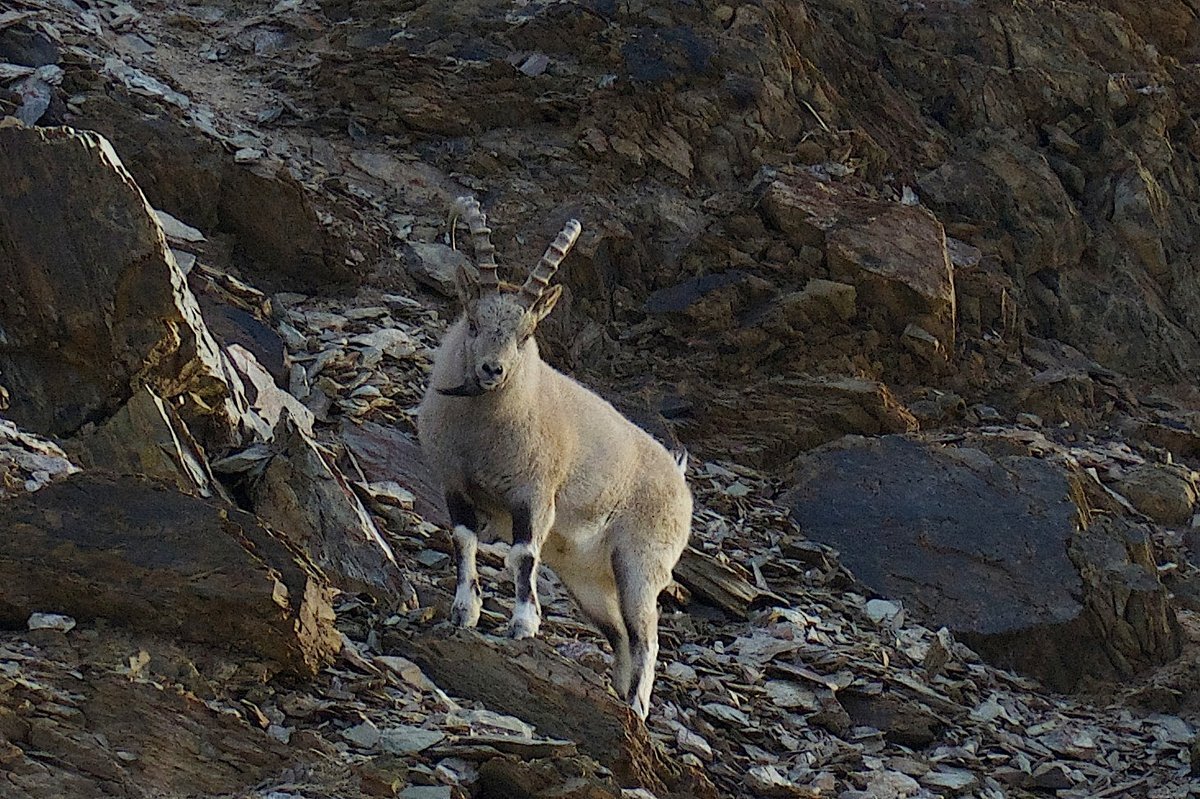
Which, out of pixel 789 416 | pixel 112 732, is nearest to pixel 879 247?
pixel 789 416

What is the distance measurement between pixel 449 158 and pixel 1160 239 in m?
11.1

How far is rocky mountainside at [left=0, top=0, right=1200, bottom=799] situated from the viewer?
6664mm

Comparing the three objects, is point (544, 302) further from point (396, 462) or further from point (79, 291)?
point (396, 462)

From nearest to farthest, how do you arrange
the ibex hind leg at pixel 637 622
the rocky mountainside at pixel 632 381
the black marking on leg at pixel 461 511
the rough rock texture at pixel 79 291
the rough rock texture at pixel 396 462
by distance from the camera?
the rocky mountainside at pixel 632 381, the black marking on leg at pixel 461 511, the rough rock texture at pixel 79 291, the ibex hind leg at pixel 637 622, the rough rock texture at pixel 396 462

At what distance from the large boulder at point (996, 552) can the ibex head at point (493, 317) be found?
628 centimetres

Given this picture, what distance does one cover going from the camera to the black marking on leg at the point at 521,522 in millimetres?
8242

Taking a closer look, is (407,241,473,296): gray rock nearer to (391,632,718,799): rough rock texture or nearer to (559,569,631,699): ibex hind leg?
(559,569,631,699): ibex hind leg

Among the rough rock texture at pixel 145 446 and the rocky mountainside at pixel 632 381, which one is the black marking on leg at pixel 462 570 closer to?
the rocky mountainside at pixel 632 381

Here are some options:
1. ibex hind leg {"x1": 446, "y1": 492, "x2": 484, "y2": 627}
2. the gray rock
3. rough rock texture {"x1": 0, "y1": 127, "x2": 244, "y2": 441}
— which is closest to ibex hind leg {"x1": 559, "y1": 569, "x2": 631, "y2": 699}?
ibex hind leg {"x1": 446, "y1": 492, "x2": 484, "y2": 627}

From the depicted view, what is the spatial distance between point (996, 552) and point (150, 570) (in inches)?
374

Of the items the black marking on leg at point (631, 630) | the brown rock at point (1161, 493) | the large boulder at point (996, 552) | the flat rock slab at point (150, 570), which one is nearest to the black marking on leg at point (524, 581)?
the black marking on leg at point (631, 630)

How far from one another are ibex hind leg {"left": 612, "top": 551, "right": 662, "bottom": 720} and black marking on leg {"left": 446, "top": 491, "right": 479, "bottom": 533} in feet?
4.20

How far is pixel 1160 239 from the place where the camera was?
21.7m

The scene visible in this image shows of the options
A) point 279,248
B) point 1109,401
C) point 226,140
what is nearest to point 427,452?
point 279,248
